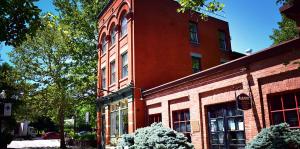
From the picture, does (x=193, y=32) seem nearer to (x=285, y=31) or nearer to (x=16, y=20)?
(x=285, y=31)

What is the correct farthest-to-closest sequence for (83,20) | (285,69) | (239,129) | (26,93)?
1. (83,20)
2. (26,93)
3. (239,129)
4. (285,69)

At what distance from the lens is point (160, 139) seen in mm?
11406

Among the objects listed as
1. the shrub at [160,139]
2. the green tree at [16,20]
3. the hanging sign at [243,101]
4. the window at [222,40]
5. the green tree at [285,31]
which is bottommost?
the shrub at [160,139]

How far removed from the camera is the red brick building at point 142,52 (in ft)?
62.2

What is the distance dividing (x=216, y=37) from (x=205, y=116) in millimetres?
12480

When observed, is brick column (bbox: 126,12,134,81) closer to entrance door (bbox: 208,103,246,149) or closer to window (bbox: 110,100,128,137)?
window (bbox: 110,100,128,137)

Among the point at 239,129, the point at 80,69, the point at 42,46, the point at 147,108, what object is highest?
the point at 42,46

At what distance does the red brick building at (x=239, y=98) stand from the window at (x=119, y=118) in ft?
14.0

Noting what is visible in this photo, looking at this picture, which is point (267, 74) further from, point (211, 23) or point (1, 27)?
point (211, 23)

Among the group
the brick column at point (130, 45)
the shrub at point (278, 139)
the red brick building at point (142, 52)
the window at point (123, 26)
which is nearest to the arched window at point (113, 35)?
the red brick building at point (142, 52)

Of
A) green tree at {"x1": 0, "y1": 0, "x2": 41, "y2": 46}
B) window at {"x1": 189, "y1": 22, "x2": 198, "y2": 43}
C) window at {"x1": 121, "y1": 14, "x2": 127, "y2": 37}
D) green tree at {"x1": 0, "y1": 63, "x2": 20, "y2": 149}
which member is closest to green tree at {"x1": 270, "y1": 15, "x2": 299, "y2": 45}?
window at {"x1": 189, "y1": 22, "x2": 198, "y2": 43}

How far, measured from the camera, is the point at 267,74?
1030 centimetres

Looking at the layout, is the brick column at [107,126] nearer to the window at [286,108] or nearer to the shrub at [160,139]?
the shrub at [160,139]

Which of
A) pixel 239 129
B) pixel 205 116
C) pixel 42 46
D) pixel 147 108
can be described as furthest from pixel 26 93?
pixel 239 129
